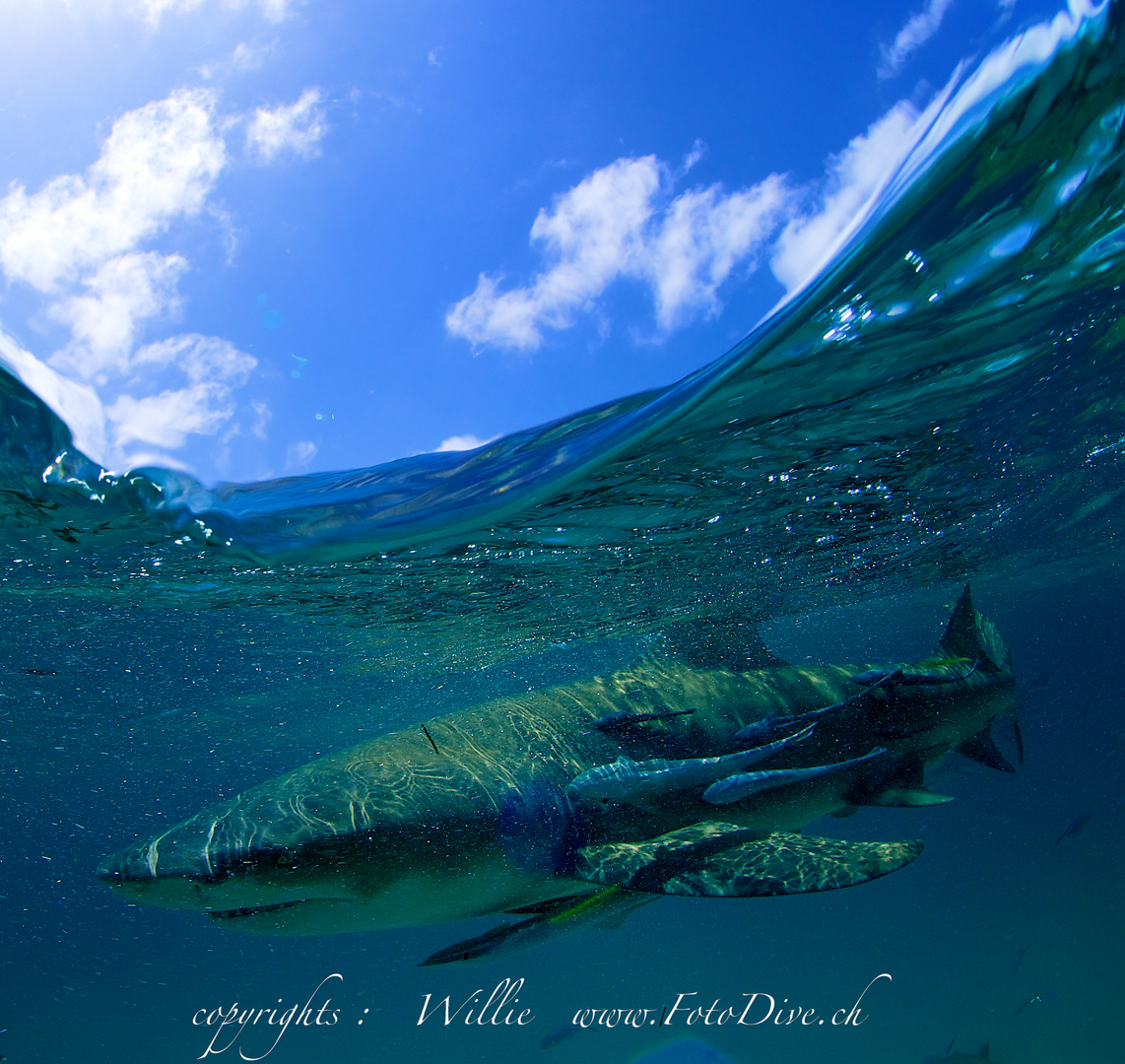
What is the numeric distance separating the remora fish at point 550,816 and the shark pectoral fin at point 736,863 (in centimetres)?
2

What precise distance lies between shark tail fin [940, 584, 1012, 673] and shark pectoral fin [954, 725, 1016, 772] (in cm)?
86

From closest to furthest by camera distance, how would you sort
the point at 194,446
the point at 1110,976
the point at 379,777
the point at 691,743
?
the point at 194,446
the point at 379,777
the point at 691,743
the point at 1110,976

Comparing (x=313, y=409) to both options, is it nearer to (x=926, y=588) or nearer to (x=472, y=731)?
(x=472, y=731)

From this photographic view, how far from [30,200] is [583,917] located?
625cm

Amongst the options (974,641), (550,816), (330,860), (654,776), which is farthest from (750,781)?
(974,641)

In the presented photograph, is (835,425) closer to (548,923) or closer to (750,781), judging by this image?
(750,781)

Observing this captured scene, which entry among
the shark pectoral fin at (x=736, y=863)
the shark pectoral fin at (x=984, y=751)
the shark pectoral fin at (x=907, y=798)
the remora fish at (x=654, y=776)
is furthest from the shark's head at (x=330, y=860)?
the shark pectoral fin at (x=984, y=751)

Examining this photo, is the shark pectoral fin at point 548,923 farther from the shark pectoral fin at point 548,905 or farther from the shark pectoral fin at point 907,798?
the shark pectoral fin at point 907,798

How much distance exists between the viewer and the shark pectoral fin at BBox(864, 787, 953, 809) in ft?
19.6

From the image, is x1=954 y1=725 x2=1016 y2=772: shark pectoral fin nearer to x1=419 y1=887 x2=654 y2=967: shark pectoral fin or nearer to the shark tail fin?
the shark tail fin

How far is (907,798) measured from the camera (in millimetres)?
6309

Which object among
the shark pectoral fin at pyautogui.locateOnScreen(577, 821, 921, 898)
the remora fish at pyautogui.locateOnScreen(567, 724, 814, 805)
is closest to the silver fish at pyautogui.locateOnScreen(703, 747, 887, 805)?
the remora fish at pyautogui.locateOnScreen(567, 724, 814, 805)

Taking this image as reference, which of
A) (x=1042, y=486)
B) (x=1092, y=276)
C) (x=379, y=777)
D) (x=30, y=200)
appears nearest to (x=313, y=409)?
(x=30, y=200)

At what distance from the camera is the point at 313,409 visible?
4.65 m
